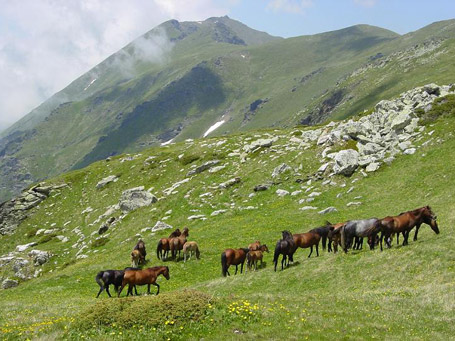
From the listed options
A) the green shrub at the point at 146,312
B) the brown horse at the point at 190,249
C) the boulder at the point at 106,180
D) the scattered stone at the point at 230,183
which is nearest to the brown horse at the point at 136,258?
the brown horse at the point at 190,249

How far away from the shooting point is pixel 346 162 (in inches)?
1898

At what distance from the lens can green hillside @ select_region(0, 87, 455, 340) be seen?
1502cm

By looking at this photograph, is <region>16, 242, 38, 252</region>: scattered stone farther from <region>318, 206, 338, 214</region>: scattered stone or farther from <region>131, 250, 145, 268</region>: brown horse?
<region>318, 206, 338, 214</region>: scattered stone

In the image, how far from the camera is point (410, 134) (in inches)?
1962

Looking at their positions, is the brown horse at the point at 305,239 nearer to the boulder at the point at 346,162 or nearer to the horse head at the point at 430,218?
the horse head at the point at 430,218

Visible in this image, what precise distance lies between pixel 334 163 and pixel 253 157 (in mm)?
17626

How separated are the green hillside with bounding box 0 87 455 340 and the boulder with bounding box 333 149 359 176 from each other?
44.7 inches

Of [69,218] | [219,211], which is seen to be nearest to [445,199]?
[219,211]

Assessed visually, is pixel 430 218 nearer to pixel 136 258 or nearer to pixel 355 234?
pixel 355 234

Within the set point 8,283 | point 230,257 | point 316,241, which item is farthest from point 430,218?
point 8,283

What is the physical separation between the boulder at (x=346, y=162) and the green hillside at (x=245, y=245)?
1.14 meters

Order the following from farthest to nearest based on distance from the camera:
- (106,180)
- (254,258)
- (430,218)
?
(106,180) → (254,258) → (430,218)

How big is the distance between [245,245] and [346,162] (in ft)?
65.2

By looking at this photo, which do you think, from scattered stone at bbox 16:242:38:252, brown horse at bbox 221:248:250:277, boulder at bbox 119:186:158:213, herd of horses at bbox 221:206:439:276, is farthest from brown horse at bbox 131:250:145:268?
scattered stone at bbox 16:242:38:252
